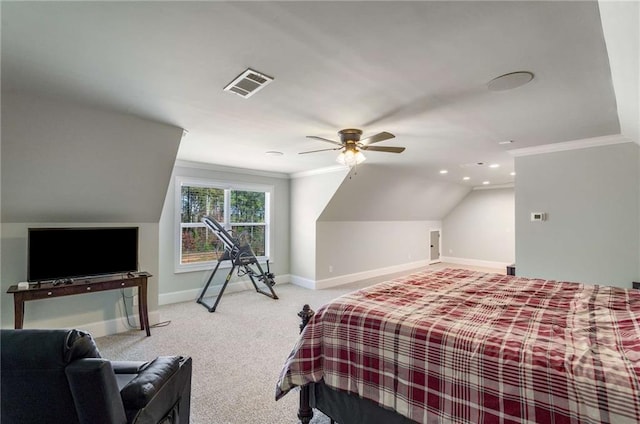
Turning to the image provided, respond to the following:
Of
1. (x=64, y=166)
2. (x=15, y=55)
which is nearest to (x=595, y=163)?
(x=15, y=55)

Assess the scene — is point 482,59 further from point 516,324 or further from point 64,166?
point 64,166

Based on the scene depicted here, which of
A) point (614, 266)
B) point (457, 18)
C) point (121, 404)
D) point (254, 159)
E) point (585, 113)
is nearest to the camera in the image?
point (121, 404)

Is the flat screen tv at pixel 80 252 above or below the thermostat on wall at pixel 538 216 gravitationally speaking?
below

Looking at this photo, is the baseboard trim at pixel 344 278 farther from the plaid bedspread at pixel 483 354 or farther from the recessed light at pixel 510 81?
the recessed light at pixel 510 81

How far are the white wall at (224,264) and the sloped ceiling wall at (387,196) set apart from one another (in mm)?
1107

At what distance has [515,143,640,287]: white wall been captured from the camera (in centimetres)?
351

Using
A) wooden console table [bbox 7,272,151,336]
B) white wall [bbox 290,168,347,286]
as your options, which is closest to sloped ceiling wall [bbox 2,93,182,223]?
wooden console table [bbox 7,272,151,336]

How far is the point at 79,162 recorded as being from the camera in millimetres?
3047

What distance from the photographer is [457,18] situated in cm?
150

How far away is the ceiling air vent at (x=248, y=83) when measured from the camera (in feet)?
6.83

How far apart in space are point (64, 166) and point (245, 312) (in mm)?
2917

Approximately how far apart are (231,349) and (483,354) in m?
2.68

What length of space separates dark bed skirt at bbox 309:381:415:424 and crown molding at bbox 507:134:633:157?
13.3 feet

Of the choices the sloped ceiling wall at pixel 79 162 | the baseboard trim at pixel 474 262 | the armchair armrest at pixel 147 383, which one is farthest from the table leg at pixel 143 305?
the baseboard trim at pixel 474 262
